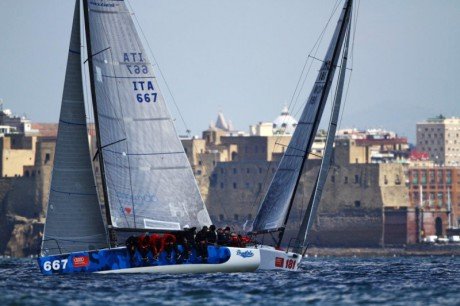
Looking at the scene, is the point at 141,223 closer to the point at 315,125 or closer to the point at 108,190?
the point at 108,190

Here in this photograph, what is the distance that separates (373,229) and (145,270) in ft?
252

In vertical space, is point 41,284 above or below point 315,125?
below

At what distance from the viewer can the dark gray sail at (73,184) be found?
4391cm

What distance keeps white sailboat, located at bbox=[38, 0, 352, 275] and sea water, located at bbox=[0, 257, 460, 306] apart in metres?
0.42

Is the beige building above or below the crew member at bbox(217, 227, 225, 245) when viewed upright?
above

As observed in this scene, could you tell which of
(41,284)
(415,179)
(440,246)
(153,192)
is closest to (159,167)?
(153,192)

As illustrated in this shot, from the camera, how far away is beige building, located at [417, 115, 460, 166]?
179375mm

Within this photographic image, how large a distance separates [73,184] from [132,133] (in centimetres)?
184

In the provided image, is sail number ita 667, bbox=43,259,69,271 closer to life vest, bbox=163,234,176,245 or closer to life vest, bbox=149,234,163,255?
life vest, bbox=149,234,163,255

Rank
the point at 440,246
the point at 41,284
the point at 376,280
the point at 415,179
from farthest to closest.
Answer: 1. the point at 415,179
2. the point at 440,246
3. the point at 376,280
4. the point at 41,284

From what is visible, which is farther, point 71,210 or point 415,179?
point 415,179

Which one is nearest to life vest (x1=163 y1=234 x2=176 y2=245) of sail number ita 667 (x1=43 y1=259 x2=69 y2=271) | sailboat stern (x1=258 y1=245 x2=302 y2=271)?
sail number ita 667 (x1=43 y1=259 x2=69 y2=271)

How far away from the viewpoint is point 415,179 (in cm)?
14225

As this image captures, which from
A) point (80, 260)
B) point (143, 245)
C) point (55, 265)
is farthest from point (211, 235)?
point (55, 265)
